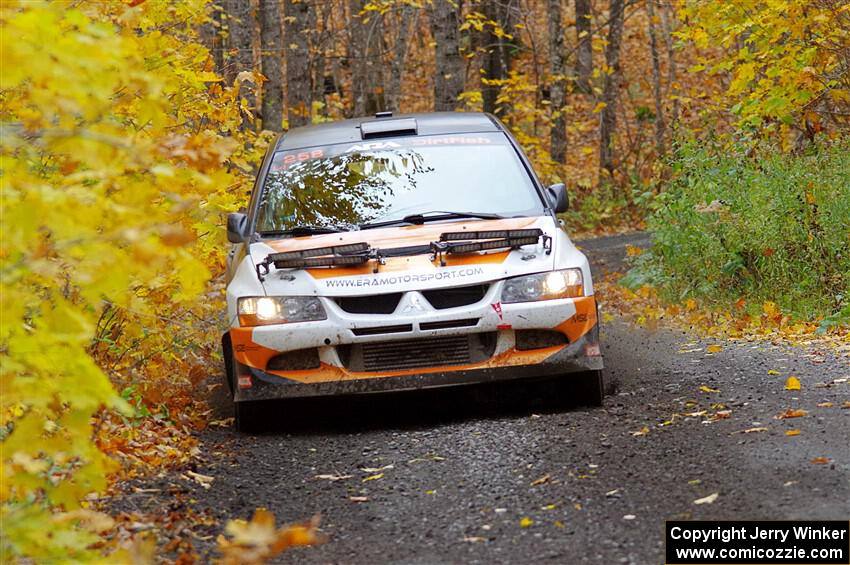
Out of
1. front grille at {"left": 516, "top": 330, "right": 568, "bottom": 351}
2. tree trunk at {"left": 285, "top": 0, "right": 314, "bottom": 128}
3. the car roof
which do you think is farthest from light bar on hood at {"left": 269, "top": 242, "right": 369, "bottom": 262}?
tree trunk at {"left": 285, "top": 0, "right": 314, "bottom": 128}

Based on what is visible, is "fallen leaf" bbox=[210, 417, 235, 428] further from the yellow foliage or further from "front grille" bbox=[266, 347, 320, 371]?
the yellow foliage

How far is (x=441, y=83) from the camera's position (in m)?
17.7

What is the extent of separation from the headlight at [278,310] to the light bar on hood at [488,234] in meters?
0.87

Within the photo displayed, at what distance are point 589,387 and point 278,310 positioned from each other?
1925 millimetres

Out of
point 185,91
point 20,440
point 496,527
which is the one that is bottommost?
point 496,527

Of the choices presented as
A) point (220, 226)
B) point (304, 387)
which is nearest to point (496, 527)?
point (304, 387)

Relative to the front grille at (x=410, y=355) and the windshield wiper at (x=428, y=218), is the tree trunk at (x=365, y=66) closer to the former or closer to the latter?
the windshield wiper at (x=428, y=218)

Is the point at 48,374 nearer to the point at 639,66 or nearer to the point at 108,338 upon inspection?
the point at 108,338

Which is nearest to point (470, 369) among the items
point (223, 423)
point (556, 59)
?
point (223, 423)

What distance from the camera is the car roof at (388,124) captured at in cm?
867

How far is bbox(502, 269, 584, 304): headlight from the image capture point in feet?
22.9

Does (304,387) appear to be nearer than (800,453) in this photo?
No

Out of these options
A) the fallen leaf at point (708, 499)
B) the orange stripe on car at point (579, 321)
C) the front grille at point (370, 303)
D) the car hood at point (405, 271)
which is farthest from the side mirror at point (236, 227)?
the fallen leaf at point (708, 499)

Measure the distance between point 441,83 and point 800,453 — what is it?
12.8 metres
